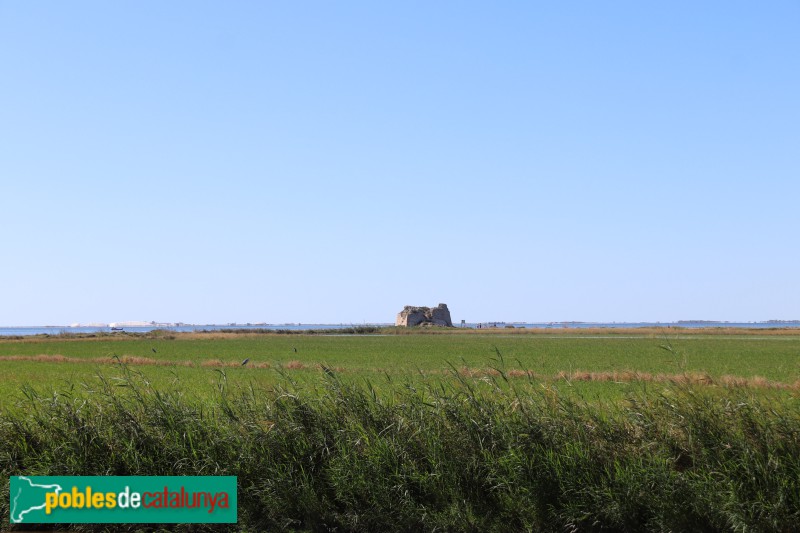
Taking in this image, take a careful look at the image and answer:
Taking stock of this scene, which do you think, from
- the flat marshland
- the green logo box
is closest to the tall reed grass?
the flat marshland

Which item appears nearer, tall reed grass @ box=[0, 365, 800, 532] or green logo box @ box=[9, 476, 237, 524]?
tall reed grass @ box=[0, 365, 800, 532]

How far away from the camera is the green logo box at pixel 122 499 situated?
984cm

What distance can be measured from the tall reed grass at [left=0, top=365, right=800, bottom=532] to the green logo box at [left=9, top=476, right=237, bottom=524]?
0.94 ft

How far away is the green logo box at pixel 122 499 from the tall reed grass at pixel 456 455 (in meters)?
0.29

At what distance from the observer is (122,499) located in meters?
10.0

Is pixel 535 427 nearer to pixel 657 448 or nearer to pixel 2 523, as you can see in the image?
pixel 657 448

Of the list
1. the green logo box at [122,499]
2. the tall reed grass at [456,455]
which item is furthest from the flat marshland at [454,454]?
the green logo box at [122,499]

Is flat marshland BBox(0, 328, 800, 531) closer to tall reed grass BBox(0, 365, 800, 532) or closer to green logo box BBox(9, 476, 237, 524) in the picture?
tall reed grass BBox(0, 365, 800, 532)

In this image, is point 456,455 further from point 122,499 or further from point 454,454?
point 122,499

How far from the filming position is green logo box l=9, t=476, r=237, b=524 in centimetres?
984

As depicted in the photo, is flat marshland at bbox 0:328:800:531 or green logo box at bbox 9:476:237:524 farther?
green logo box at bbox 9:476:237:524

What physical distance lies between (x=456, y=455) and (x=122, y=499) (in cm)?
520

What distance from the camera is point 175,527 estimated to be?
32.3ft

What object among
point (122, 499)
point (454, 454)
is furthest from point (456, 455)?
point (122, 499)
